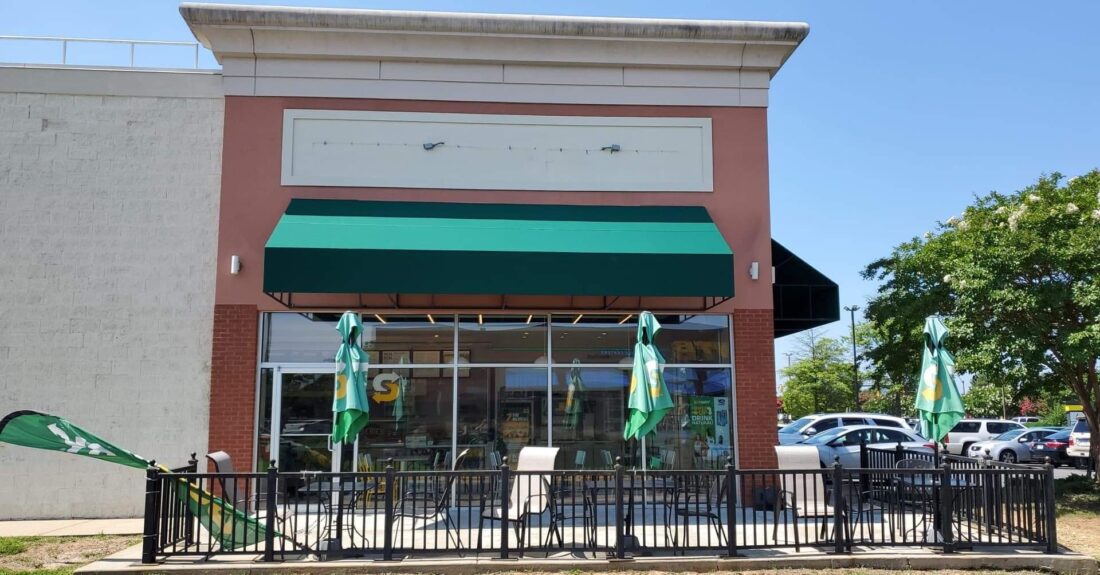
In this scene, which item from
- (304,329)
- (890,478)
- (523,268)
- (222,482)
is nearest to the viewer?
(222,482)

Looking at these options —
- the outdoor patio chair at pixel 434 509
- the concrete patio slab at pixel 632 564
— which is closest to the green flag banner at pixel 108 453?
the concrete patio slab at pixel 632 564

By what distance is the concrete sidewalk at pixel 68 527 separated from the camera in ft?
35.9

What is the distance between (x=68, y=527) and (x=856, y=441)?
15585mm

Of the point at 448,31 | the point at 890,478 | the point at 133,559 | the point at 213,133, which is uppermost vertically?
the point at 448,31

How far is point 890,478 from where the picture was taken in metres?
9.51

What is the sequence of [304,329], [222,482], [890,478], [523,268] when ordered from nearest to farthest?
[222,482] < [890,478] < [523,268] < [304,329]

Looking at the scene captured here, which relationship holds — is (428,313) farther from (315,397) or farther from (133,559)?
(133,559)

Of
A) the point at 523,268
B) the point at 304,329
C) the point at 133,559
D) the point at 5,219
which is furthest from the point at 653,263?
the point at 5,219

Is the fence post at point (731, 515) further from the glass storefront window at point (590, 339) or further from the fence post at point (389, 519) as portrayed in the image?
the glass storefront window at point (590, 339)

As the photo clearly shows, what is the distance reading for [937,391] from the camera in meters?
9.95

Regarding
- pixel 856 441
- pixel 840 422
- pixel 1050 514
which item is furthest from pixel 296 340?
pixel 840 422

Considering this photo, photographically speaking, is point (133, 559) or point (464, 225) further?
point (464, 225)

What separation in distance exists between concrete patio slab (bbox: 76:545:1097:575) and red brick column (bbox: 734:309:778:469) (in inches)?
153

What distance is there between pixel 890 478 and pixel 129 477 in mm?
10552
